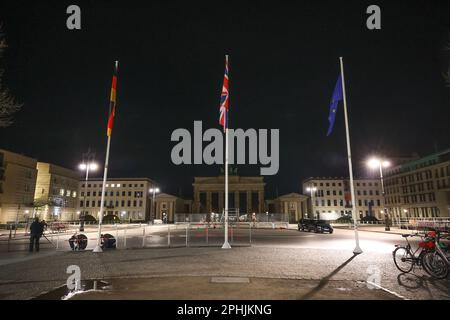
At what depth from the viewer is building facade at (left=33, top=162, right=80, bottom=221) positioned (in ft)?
235

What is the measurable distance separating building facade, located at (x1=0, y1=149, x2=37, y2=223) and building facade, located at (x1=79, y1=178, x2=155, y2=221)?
43.2 meters

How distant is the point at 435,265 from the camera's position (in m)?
9.01

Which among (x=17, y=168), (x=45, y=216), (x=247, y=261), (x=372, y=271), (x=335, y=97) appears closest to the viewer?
(x=372, y=271)

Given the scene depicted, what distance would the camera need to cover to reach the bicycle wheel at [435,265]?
8.70 metres

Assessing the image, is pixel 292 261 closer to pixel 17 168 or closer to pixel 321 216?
pixel 17 168

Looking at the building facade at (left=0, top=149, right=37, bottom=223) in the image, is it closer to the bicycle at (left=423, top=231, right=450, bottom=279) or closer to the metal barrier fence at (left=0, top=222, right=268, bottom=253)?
the metal barrier fence at (left=0, top=222, right=268, bottom=253)

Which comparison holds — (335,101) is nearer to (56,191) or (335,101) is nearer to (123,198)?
(56,191)

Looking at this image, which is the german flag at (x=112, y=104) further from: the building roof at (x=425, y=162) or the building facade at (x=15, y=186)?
the building roof at (x=425, y=162)

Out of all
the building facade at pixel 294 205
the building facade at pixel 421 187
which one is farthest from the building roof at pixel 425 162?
the building facade at pixel 294 205


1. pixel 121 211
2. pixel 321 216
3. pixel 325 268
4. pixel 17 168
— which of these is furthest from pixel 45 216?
pixel 321 216

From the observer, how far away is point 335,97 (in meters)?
17.4

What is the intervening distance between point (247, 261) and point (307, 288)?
462 cm

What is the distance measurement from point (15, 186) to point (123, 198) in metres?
49.6

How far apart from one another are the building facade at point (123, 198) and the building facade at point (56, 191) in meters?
20.8
